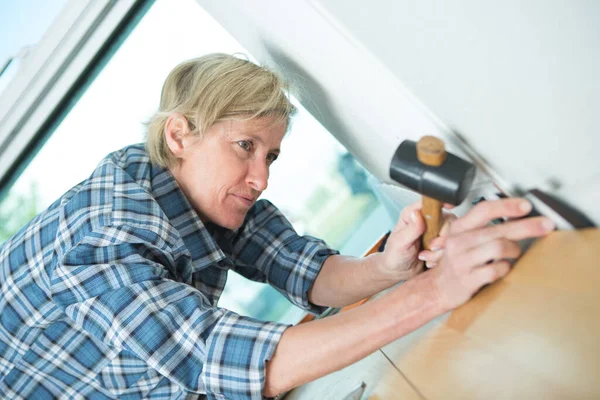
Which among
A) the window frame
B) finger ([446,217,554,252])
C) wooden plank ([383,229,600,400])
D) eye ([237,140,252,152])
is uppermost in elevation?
the window frame

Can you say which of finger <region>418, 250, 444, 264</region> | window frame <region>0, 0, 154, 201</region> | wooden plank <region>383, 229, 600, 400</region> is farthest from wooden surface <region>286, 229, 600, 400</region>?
window frame <region>0, 0, 154, 201</region>

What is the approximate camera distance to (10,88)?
5.48 ft

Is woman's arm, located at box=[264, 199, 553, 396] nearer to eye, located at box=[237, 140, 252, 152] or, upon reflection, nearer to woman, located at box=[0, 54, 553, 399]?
woman, located at box=[0, 54, 553, 399]

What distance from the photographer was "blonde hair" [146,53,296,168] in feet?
4.42

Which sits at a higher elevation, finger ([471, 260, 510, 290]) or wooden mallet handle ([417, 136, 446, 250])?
wooden mallet handle ([417, 136, 446, 250])

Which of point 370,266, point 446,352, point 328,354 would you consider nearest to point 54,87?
point 370,266

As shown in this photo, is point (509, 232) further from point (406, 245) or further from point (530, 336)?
point (406, 245)

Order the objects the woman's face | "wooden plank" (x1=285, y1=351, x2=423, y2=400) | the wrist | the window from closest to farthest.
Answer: "wooden plank" (x1=285, y1=351, x2=423, y2=400) → the wrist → the woman's face → the window

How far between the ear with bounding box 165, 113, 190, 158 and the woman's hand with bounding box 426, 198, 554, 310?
784 millimetres

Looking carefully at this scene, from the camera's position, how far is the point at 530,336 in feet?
2.35

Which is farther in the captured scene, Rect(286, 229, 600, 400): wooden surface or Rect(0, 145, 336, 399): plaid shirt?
Rect(0, 145, 336, 399): plaid shirt

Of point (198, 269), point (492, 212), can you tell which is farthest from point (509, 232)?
point (198, 269)

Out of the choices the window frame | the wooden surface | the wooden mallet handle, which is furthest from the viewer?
the window frame

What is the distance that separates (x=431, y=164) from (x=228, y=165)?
64 cm
